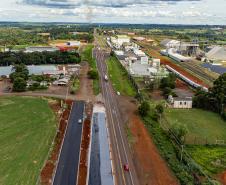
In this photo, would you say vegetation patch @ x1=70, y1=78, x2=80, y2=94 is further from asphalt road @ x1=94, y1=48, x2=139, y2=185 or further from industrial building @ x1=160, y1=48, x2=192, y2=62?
industrial building @ x1=160, y1=48, x2=192, y2=62

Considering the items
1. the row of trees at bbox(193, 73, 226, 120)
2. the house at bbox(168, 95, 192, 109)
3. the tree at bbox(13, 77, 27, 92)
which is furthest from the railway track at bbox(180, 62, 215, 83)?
the tree at bbox(13, 77, 27, 92)

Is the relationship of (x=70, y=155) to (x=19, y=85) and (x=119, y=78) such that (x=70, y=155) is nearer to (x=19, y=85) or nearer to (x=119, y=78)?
(x=19, y=85)

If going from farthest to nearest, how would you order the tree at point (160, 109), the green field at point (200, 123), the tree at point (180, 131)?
the tree at point (160, 109) < the green field at point (200, 123) < the tree at point (180, 131)

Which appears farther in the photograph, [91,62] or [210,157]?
[91,62]

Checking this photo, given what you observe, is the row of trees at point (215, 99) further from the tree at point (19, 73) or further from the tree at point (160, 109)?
the tree at point (19, 73)

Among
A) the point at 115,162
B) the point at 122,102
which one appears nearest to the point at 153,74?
the point at 122,102

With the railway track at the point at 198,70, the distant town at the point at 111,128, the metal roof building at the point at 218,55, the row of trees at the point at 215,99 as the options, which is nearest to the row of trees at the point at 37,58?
the distant town at the point at 111,128

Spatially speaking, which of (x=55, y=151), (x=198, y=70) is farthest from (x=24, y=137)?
(x=198, y=70)
